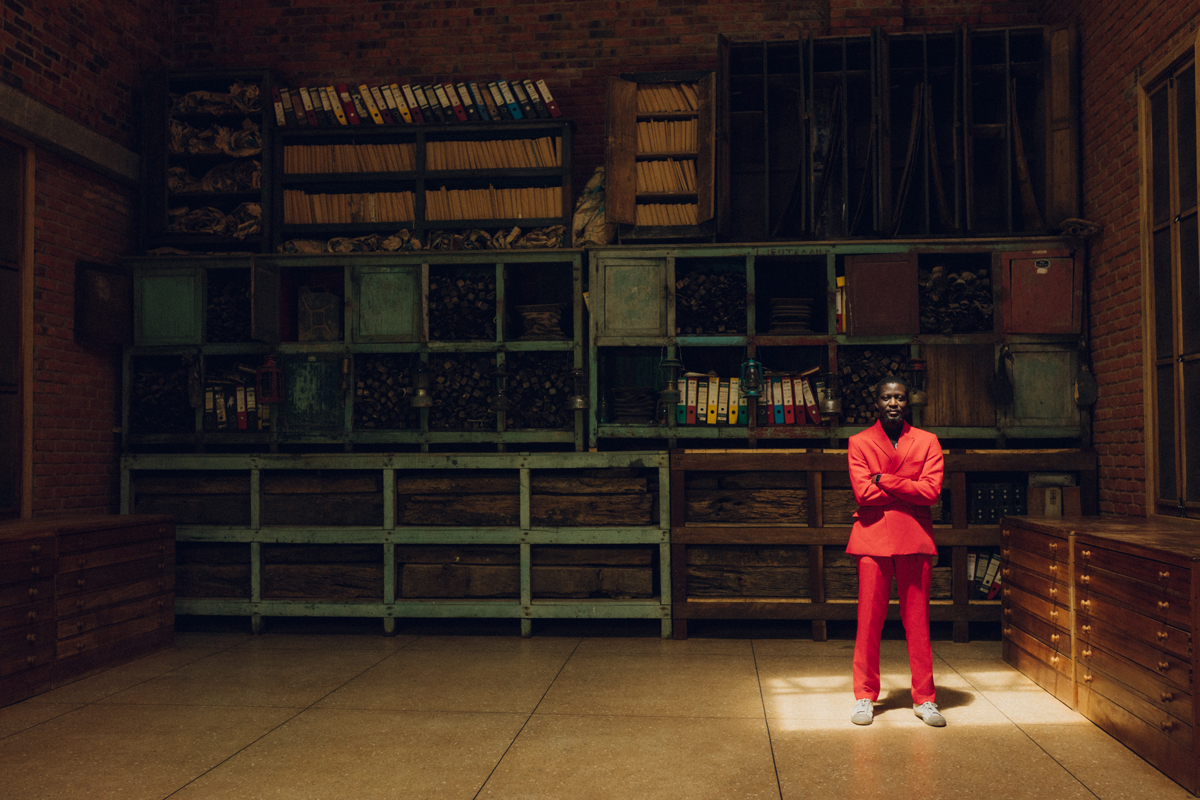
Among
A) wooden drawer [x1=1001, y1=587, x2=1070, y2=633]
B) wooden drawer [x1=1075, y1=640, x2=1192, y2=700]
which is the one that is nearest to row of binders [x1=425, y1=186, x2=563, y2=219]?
wooden drawer [x1=1001, y1=587, x2=1070, y2=633]

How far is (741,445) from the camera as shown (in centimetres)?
590

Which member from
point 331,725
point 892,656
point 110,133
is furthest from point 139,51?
point 892,656

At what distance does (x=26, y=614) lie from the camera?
4.11 metres

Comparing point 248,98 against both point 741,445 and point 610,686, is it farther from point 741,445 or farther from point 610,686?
point 610,686

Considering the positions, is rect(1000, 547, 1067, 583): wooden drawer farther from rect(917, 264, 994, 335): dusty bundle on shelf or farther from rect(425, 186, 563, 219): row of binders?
rect(425, 186, 563, 219): row of binders

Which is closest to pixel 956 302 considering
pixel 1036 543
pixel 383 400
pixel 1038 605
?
pixel 1036 543

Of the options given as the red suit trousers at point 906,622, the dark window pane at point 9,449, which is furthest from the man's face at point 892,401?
the dark window pane at point 9,449

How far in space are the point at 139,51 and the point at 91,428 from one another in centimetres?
307

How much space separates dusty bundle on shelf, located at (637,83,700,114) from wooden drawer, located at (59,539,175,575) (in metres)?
4.41

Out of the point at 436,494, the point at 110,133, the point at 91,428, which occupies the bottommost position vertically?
the point at 436,494

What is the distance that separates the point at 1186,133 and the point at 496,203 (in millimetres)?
4335

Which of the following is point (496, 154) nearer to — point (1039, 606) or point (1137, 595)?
point (1039, 606)

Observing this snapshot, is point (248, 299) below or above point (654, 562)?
above

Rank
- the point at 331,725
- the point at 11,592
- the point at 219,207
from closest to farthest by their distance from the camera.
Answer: the point at 331,725
the point at 11,592
the point at 219,207
